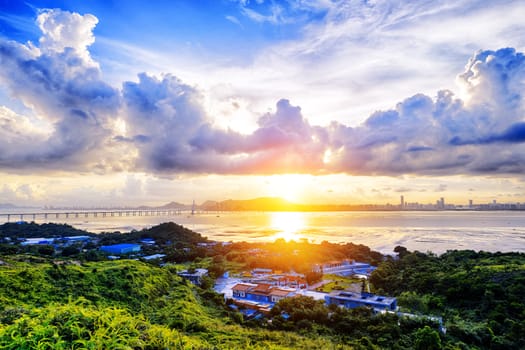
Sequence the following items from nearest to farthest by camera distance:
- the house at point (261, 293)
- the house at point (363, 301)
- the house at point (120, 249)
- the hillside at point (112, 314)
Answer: the hillside at point (112, 314)
the house at point (363, 301)
the house at point (261, 293)
the house at point (120, 249)

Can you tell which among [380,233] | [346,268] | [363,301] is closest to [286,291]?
[363,301]

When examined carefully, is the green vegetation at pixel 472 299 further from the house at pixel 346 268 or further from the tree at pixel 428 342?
the house at pixel 346 268

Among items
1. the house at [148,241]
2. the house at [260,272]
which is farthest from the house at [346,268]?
the house at [148,241]

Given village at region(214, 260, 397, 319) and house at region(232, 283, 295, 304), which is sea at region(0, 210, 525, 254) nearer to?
village at region(214, 260, 397, 319)

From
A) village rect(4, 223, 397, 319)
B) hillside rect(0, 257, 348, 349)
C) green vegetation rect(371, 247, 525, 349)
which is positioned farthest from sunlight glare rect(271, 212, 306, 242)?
hillside rect(0, 257, 348, 349)

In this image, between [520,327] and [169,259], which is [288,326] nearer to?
[520,327]

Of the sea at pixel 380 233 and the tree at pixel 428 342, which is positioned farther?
the sea at pixel 380 233

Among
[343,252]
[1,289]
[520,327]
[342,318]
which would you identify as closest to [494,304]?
[520,327]

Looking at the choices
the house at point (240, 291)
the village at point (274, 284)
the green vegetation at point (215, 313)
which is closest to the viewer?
the green vegetation at point (215, 313)
